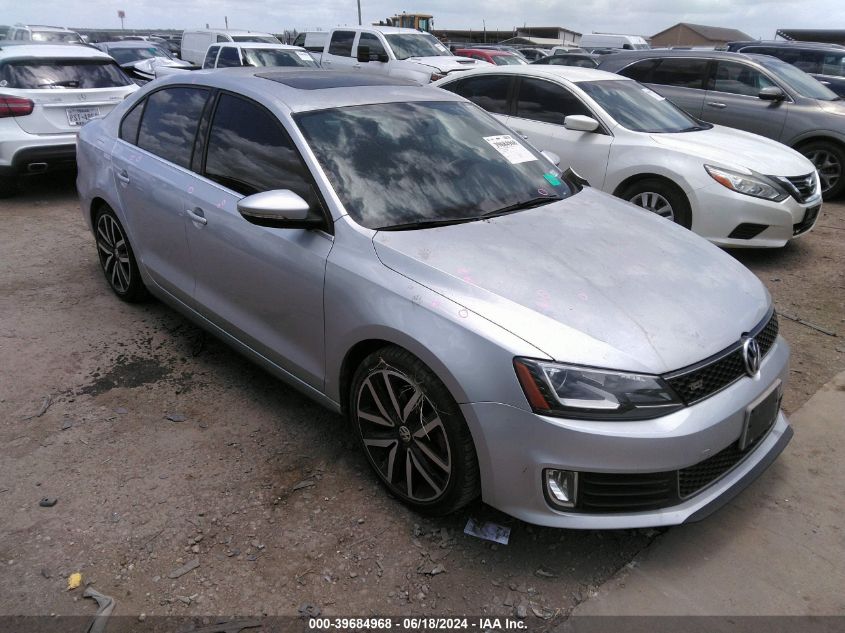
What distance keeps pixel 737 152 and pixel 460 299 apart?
4401mm

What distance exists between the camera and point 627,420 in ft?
7.18

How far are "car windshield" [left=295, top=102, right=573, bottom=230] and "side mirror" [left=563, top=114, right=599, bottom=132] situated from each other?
2470 mm

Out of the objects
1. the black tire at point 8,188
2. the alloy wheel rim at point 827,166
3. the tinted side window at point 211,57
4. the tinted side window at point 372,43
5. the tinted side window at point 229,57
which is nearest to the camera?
the black tire at point 8,188

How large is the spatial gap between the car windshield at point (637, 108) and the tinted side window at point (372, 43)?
8.17 m

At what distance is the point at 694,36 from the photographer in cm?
4484

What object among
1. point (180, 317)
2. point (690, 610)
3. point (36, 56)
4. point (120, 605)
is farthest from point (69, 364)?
point (36, 56)

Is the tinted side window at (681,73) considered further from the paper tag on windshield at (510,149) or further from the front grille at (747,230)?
the paper tag on windshield at (510,149)

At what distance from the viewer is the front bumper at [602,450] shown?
7.14 feet

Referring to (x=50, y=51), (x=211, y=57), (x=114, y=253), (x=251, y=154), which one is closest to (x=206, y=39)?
(x=211, y=57)

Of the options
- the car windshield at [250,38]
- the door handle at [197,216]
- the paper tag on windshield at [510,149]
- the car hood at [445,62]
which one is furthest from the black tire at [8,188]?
the car windshield at [250,38]

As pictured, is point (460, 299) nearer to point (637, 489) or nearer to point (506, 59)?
point (637, 489)

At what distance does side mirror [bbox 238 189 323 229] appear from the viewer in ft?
8.89

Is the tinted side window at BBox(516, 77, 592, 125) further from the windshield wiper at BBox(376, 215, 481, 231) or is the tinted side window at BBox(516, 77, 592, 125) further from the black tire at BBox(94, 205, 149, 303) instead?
the black tire at BBox(94, 205, 149, 303)

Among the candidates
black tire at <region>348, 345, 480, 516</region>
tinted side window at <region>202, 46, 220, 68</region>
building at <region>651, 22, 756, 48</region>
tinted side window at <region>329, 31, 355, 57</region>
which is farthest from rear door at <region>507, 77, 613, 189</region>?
building at <region>651, 22, 756, 48</region>
